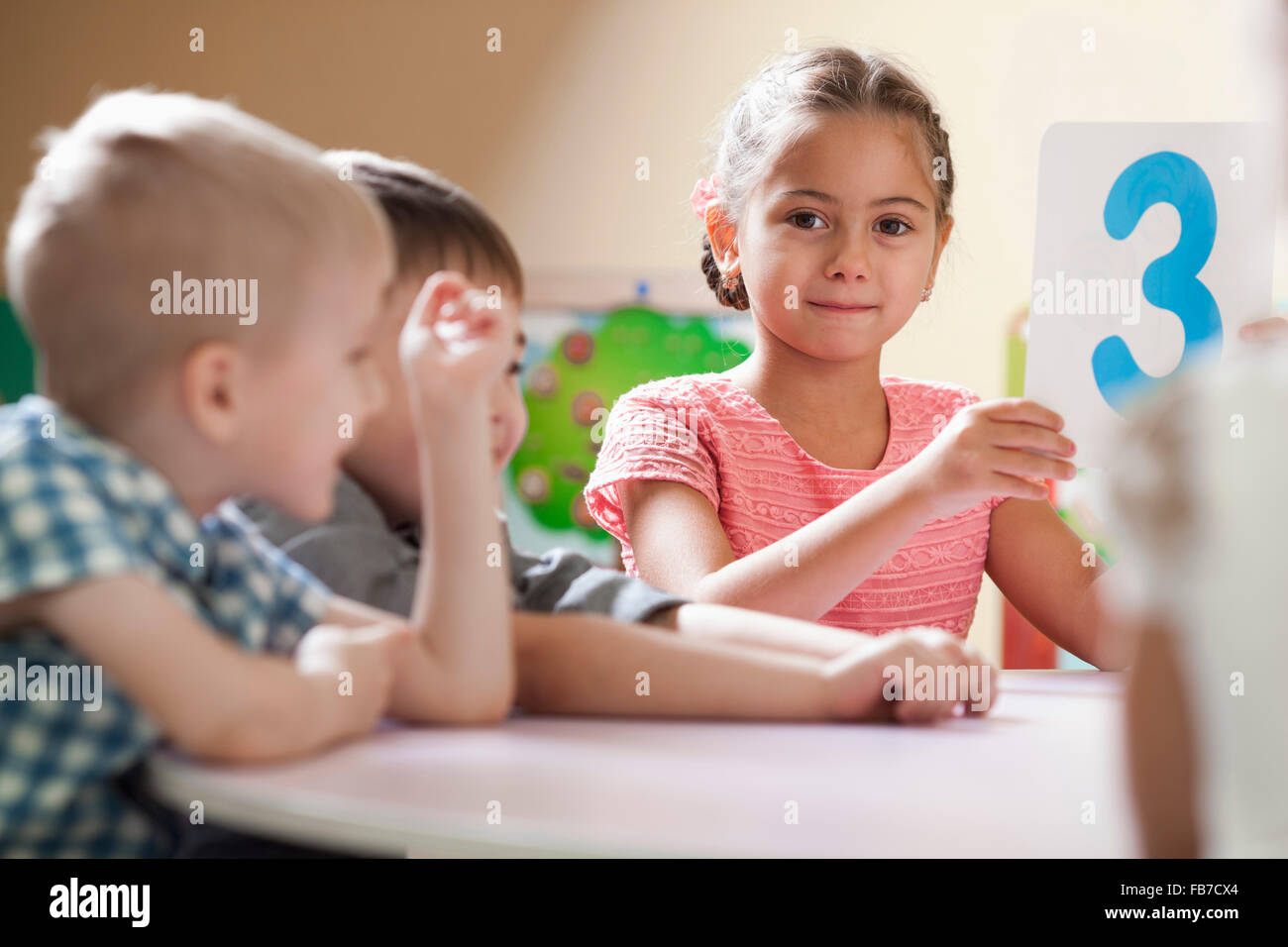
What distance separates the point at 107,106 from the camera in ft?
1.95

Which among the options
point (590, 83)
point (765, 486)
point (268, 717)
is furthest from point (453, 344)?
point (590, 83)

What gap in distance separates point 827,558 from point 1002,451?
0.17 m

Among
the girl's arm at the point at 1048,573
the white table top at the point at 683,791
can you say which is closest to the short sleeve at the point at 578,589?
the white table top at the point at 683,791

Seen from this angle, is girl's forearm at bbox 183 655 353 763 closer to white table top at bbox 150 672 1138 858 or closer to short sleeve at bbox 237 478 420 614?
white table top at bbox 150 672 1138 858

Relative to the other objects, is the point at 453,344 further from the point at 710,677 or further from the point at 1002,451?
the point at 1002,451

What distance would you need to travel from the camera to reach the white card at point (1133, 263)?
862mm

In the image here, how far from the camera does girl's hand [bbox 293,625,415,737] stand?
1.81ft

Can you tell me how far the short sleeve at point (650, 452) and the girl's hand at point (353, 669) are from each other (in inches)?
22.1

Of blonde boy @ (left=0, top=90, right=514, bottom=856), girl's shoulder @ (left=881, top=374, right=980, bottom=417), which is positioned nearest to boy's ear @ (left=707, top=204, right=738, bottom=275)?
girl's shoulder @ (left=881, top=374, right=980, bottom=417)

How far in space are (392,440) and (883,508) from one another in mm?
377

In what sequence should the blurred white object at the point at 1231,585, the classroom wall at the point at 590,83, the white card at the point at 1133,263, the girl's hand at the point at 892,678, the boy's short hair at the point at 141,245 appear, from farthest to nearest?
the classroom wall at the point at 590,83 < the white card at the point at 1133,263 < the girl's hand at the point at 892,678 < the boy's short hair at the point at 141,245 < the blurred white object at the point at 1231,585

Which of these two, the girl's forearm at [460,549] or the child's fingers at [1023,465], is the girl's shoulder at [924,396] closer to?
the child's fingers at [1023,465]

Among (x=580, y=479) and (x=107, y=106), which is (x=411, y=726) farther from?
(x=580, y=479)
